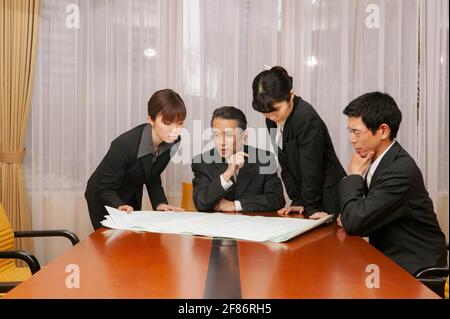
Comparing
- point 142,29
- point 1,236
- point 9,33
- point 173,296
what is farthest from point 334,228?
point 9,33

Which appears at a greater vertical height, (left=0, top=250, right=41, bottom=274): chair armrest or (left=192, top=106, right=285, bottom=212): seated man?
(left=192, top=106, right=285, bottom=212): seated man

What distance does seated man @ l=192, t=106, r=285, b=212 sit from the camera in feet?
7.84

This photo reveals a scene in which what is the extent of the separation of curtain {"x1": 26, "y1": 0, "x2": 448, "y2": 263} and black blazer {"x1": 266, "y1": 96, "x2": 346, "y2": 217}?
1.23 m

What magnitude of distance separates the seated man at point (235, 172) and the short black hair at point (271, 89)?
0.89 feet

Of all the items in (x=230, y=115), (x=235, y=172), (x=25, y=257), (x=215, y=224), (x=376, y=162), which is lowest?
(x=25, y=257)

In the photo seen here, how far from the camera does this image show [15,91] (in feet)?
11.6

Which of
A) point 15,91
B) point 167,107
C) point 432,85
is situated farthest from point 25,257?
point 432,85

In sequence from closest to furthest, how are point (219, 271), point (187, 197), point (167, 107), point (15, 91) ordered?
1. point (219, 271)
2. point (167, 107)
3. point (187, 197)
4. point (15, 91)

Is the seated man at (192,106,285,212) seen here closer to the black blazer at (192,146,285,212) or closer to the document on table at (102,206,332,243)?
→ the black blazer at (192,146,285,212)

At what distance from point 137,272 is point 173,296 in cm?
21

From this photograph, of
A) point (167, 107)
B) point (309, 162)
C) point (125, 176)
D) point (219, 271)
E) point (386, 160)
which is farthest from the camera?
point (125, 176)

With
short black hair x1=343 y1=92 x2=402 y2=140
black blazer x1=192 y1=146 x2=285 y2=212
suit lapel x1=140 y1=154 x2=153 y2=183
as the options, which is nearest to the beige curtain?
suit lapel x1=140 y1=154 x2=153 y2=183

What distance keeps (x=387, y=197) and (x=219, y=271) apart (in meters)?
0.83

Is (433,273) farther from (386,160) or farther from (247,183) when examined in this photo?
(247,183)
